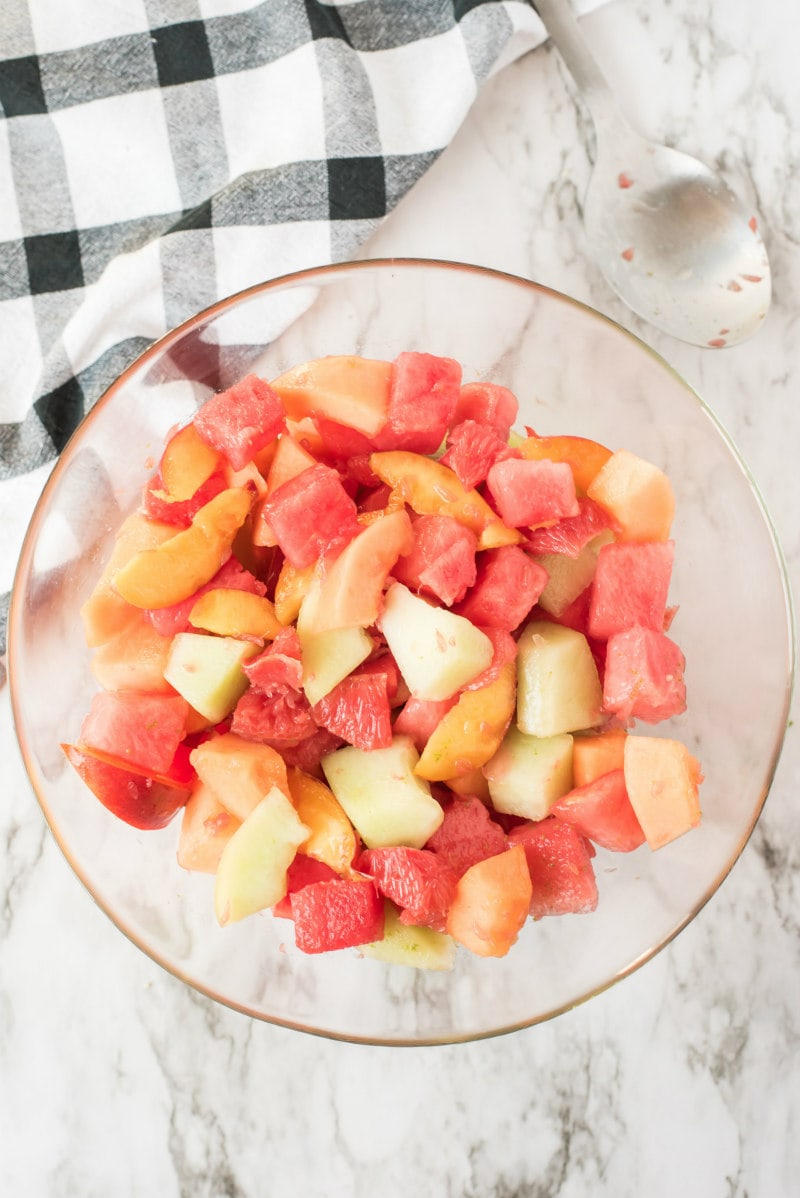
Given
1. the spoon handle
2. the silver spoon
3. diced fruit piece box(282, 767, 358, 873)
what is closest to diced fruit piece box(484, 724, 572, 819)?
diced fruit piece box(282, 767, 358, 873)

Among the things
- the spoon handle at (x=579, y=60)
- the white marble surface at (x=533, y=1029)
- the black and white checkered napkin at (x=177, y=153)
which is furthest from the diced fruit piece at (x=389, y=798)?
the spoon handle at (x=579, y=60)


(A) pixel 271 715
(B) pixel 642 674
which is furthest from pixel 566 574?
(A) pixel 271 715

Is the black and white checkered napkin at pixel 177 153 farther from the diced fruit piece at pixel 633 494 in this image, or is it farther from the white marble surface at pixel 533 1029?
the diced fruit piece at pixel 633 494

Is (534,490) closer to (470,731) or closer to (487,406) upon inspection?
(487,406)

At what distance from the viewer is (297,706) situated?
1352 mm

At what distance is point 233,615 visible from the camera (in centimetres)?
134

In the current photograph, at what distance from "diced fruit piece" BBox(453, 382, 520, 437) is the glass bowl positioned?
7.6 inches

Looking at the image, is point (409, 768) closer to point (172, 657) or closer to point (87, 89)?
point (172, 657)

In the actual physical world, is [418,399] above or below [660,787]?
above

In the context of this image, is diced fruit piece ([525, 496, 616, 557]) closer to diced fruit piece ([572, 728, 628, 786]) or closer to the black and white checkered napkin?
diced fruit piece ([572, 728, 628, 786])

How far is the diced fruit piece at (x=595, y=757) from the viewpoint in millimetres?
1385

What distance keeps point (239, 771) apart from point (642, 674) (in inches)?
21.5

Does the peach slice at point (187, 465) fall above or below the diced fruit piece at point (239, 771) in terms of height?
above

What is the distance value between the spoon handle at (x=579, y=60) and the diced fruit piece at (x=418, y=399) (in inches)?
25.2
